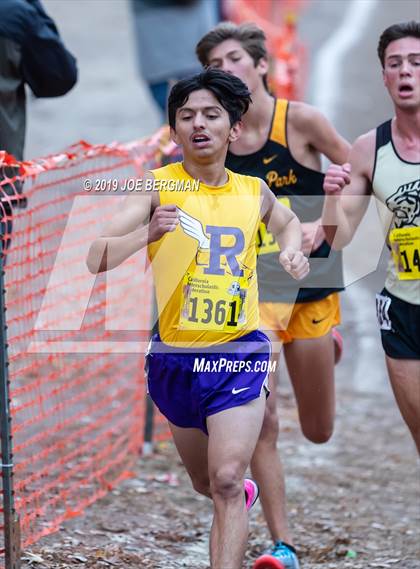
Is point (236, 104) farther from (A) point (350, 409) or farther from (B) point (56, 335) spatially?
(A) point (350, 409)

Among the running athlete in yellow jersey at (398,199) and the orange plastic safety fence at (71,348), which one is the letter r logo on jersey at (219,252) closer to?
the running athlete in yellow jersey at (398,199)

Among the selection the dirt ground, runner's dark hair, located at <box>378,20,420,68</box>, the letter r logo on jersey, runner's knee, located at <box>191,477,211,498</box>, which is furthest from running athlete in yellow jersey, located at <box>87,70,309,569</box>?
the dirt ground

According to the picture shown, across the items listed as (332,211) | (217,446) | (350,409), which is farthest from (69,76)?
(350,409)

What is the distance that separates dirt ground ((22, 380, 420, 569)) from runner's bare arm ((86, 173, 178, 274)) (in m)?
1.58

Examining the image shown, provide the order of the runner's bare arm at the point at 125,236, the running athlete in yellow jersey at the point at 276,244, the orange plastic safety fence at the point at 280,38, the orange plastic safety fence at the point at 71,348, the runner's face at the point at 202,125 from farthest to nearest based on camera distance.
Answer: the orange plastic safety fence at the point at 280,38
the orange plastic safety fence at the point at 71,348
the running athlete in yellow jersey at the point at 276,244
the runner's face at the point at 202,125
the runner's bare arm at the point at 125,236

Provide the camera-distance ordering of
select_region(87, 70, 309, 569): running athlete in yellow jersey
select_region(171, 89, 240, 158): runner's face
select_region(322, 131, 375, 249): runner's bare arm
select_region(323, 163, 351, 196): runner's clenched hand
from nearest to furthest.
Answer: select_region(87, 70, 309, 569): running athlete in yellow jersey < select_region(171, 89, 240, 158): runner's face < select_region(323, 163, 351, 196): runner's clenched hand < select_region(322, 131, 375, 249): runner's bare arm

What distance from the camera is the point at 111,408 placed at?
844cm

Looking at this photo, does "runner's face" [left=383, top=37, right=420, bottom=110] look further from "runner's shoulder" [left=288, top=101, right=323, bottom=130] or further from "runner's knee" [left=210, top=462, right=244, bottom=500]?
"runner's knee" [left=210, top=462, right=244, bottom=500]

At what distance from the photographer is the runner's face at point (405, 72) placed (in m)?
5.30

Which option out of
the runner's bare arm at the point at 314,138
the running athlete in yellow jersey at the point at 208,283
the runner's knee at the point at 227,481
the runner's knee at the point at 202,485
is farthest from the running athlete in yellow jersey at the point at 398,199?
the runner's knee at the point at 227,481

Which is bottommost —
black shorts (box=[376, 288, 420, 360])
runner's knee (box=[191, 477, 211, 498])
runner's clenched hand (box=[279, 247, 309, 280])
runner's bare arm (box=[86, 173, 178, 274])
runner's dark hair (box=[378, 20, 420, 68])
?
runner's knee (box=[191, 477, 211, 498])

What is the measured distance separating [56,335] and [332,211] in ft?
7.71

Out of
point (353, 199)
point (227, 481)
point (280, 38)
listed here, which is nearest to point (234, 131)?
point (353, 199)

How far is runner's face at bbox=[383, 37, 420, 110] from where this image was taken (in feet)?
17.4
